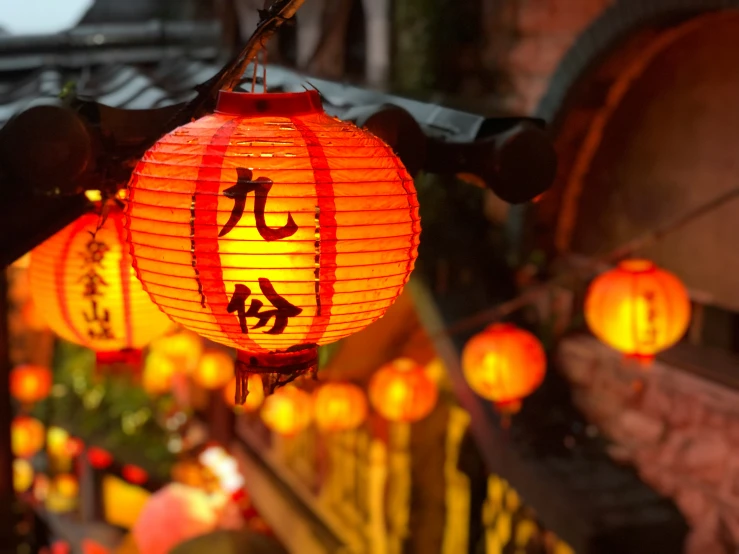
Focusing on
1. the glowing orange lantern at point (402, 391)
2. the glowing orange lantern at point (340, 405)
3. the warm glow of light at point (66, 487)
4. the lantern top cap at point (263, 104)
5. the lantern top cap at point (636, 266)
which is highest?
the lantern top cap at point (263, 104)

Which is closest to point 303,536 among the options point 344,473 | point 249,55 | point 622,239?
point 344,473

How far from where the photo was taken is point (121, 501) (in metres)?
14.1

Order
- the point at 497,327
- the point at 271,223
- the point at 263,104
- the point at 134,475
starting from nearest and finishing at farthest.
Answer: the point at 271,223, the point at 263,104, the point at 497,327, the point at 134,475

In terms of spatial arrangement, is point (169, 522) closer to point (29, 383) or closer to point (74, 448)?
point (29, 383)

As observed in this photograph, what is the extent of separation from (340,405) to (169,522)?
2454mm

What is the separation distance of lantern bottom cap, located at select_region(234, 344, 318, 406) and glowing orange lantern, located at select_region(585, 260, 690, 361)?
2524 mm

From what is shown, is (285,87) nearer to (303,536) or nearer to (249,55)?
(249,55)

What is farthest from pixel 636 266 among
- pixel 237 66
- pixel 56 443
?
pixel 56 443

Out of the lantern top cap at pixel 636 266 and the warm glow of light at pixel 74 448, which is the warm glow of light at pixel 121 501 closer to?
the warm glow of light at pixel 74 448

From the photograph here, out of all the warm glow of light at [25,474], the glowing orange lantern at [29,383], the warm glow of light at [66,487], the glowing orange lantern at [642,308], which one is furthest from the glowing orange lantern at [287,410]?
the warm glow of light at [66,487]

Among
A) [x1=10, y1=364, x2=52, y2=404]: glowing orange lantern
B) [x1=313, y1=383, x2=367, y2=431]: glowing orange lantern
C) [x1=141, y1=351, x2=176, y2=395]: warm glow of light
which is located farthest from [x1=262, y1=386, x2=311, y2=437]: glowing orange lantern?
[x1=10, y1=364, x2=52, y2=404]: glowing orange lantern

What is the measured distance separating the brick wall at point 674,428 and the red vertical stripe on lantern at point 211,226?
3.79 metres

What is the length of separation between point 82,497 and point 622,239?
11398mm

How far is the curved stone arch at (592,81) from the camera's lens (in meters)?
5.44
